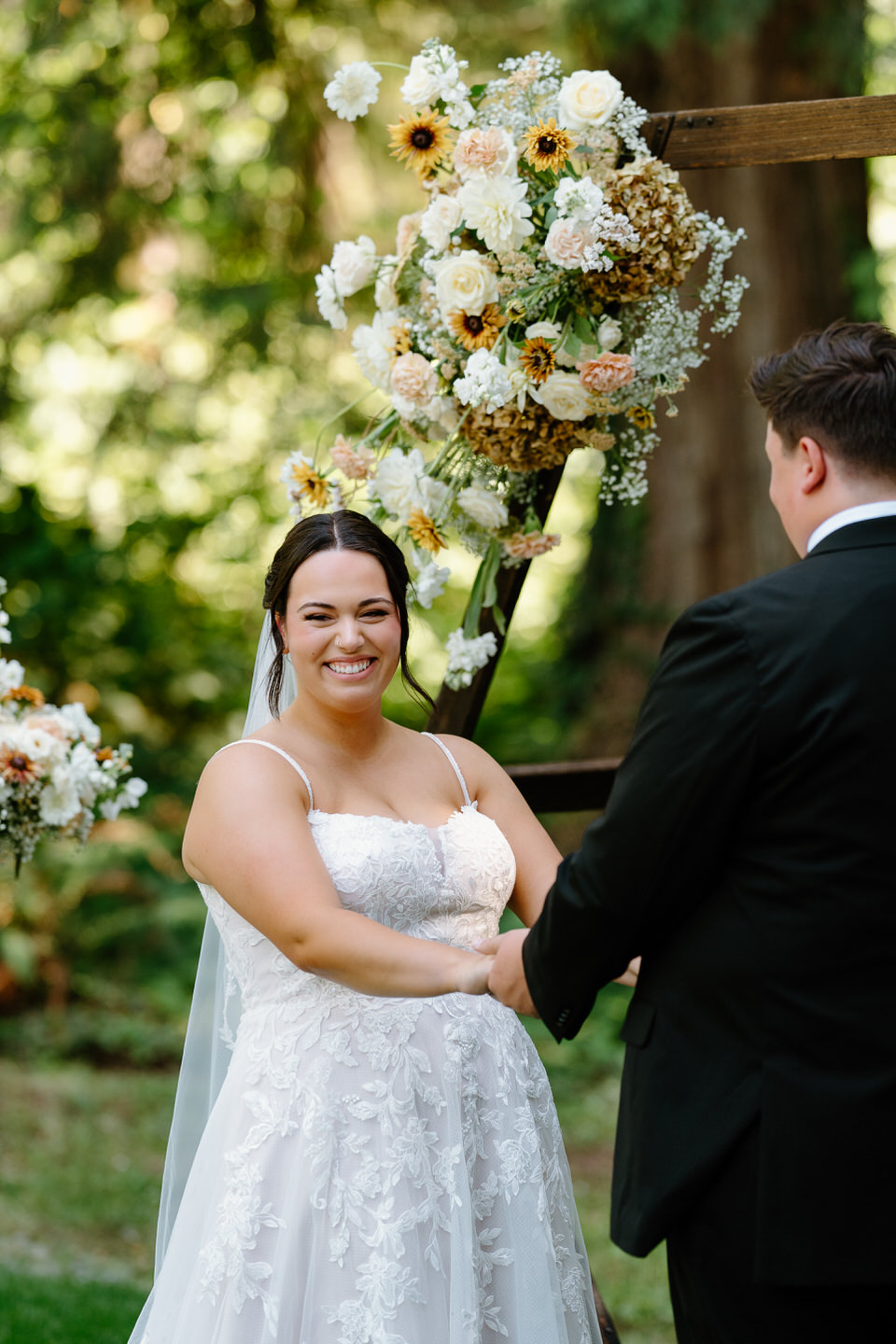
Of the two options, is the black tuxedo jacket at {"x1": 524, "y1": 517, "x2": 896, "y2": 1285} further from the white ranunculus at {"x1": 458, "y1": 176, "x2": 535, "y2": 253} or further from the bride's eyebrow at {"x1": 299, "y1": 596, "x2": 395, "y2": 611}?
the white ranunculus at {"x1": 458, "y1": 176, "x2": 535, "y2": 253}

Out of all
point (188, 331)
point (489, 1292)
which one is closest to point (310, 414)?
point (188, 331)

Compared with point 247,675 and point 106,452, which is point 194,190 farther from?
point 247,675

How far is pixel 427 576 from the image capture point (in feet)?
9.68

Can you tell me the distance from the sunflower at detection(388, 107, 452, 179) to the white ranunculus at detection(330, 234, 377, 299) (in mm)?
206

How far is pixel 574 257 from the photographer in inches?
104

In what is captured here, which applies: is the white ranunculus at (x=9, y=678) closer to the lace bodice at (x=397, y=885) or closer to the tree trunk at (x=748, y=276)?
the lace bodice at (x=397, y=885)

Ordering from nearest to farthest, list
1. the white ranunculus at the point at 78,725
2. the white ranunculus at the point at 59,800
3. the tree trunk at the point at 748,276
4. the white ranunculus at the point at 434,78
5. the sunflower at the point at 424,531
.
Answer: the white ranunculus at the point at 434,78, the sunflower at the point at 424,531, the white ranunculus at the point at 59,800, the white ranunculus at the point at 78,725, the tree trunk at the point at 748,276

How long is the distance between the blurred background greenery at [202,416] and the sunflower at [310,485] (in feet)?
13.0

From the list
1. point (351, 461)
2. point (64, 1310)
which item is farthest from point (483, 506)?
point (64, 1310)

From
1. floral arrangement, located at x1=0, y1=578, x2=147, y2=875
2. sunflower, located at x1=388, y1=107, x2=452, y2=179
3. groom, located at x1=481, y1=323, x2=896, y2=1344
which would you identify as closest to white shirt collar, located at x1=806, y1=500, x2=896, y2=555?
groom, located at x1=481, y1=323, x2=896, y2=1344

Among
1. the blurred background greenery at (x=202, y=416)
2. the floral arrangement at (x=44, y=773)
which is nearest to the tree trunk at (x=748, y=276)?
the blurred background greenery at (x=202, y=416)

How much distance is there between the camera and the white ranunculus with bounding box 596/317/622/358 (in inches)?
109

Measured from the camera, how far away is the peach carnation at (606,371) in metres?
2.68

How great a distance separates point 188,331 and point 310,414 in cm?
100
